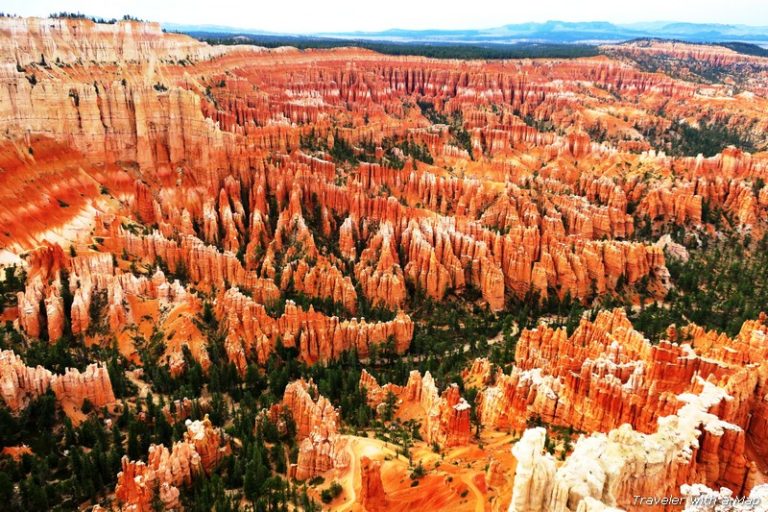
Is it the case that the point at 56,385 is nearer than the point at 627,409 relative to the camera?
No

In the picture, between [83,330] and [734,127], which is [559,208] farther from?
[734,127]

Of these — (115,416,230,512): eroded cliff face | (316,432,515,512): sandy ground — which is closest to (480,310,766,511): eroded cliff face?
(316,432,515,512): sandy ground

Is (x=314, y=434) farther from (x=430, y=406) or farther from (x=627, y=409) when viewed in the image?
(x=627, y=409)

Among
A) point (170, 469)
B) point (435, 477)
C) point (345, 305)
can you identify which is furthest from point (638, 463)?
point (345, 305)

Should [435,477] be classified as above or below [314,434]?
above

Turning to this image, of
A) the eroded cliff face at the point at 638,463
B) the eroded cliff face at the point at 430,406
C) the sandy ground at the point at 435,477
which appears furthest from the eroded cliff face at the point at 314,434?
the eroded cliff face at the point at 638,463

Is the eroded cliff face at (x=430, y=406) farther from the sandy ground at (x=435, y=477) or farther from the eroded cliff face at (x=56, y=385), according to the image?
the eroded cliff face at (x=56, y=385)
